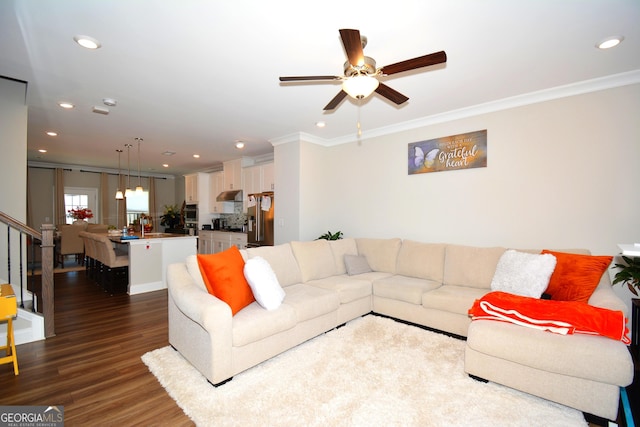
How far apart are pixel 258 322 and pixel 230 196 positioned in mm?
5028

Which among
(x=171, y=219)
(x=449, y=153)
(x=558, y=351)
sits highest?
(x=449, y=153)

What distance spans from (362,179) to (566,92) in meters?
→ 2.78

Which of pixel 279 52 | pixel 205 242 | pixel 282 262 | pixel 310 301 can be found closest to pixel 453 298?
pixel 310 301

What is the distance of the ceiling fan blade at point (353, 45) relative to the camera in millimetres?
1648

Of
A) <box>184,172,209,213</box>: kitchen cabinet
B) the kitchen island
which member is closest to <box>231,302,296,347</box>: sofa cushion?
the kitchen island

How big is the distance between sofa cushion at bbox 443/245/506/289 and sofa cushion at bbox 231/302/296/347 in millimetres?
2063

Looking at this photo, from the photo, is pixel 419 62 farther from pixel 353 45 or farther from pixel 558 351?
pixel 558 351

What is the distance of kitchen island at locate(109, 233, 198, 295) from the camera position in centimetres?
471

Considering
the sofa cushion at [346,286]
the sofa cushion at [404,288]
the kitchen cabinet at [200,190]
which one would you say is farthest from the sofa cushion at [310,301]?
the kitchen cabinet at [200,190]

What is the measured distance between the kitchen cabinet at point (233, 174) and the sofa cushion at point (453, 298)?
497 centimetres

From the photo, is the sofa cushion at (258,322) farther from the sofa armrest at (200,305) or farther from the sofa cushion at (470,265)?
the sofa cushion at (470,265)

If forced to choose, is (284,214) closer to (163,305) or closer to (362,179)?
(362,179)

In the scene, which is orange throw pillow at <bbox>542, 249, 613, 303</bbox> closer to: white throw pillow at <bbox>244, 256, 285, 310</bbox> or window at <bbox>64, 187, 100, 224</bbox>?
white throw pillow at <bbox>244, 256, 285, 310</bbox>

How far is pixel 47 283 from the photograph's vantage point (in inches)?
120
